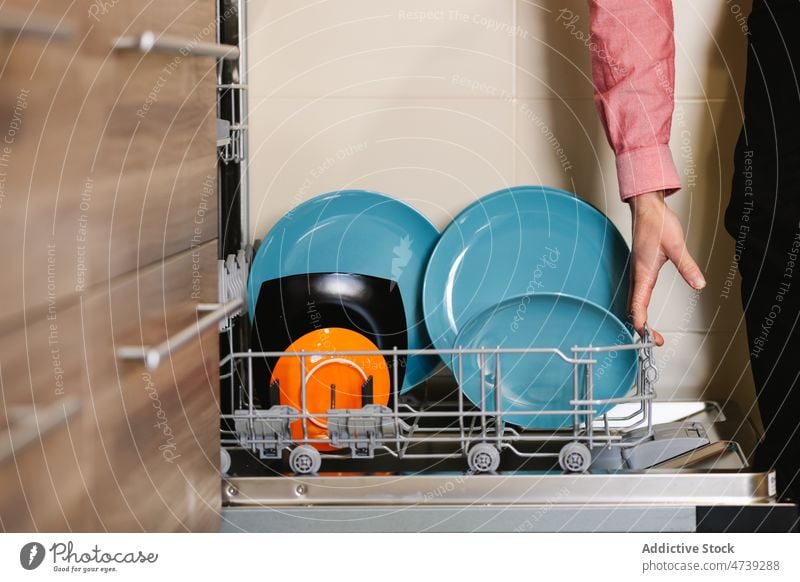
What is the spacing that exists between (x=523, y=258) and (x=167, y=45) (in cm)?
35

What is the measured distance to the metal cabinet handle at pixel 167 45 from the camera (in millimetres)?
391

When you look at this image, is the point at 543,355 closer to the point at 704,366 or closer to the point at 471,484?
the point at 471,484

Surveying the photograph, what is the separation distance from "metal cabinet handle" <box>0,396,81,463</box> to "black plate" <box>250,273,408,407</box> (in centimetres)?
31

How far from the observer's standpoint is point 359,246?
71 centimetres

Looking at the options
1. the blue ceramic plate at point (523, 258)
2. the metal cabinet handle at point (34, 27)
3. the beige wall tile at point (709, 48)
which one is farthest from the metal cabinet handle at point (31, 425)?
the beige wall tile at point (709, 48)

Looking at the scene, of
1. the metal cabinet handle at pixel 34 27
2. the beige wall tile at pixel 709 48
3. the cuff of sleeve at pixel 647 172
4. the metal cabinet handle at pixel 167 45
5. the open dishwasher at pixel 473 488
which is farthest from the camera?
the beige wall tile at pixel 709 48

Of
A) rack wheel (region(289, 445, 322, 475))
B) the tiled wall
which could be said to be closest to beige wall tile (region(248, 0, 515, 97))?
the tiled wall

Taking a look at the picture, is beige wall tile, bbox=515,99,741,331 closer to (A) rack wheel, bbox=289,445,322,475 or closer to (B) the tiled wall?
(B) the tiled wall

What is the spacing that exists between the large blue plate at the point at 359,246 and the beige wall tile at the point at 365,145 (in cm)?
6

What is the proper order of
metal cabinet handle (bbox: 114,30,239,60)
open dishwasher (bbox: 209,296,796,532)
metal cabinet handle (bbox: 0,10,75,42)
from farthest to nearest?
Answer: open dishwasher (bbox: 209,296,796,532)
metal cabinet handle (bbox: 114,30,239,60)
metal cabinet handle (bbox: 0,10,75,42)

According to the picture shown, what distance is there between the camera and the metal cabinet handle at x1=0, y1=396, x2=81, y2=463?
11.9 inches

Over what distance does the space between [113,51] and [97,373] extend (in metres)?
0.13

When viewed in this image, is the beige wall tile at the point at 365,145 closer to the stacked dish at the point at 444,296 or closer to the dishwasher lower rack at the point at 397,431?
the stacked dish at the point at 444,296
